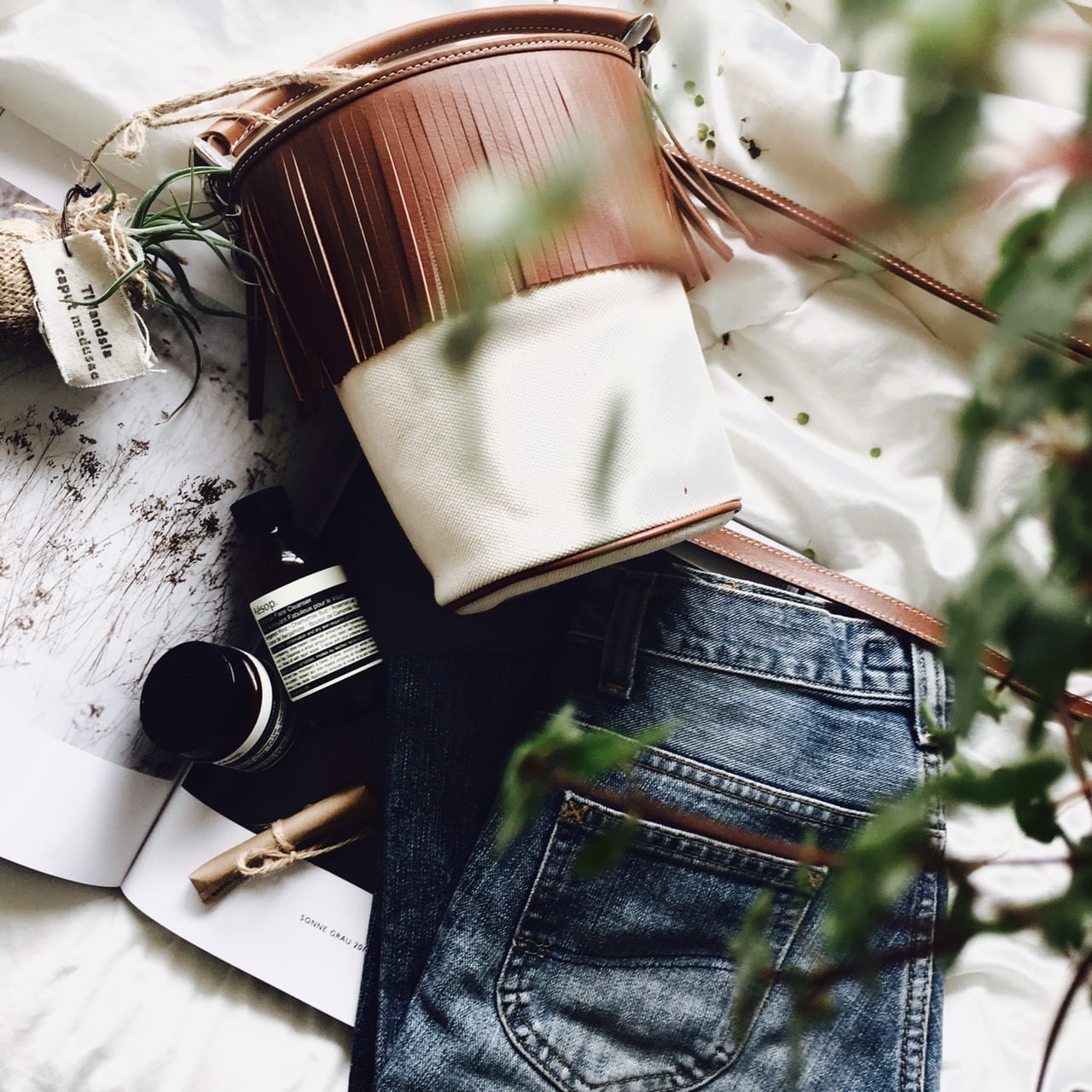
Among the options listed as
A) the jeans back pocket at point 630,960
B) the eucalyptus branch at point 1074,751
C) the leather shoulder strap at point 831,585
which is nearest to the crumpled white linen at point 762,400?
the leather shoulder strap at point 831,585

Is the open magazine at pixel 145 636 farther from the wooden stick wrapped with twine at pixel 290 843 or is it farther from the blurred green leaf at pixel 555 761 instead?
the blurred green leaf at pixel 555 761

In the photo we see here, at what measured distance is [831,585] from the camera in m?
0.59

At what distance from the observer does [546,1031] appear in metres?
0.57

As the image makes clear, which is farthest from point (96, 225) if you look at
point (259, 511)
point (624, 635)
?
point (624, 635)

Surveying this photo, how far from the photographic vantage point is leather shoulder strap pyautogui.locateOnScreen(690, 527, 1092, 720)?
1.88 feet

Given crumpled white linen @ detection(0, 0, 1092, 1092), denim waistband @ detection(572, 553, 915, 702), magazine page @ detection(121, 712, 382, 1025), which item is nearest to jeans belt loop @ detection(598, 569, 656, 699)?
denim waistband @ detection(572, 553, 915, 702)

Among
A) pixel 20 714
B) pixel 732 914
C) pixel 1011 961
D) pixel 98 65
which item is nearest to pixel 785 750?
pixel 732 914

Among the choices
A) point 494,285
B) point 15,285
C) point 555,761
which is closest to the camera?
point 555,761

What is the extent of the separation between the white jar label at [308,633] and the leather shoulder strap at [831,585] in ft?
0.80

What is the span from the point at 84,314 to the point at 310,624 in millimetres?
232

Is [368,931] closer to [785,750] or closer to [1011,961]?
[785,750]

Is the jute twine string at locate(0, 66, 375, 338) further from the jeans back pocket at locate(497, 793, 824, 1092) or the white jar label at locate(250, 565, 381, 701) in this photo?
the jeans back pocket at locate(497, 793, 824, 1092)

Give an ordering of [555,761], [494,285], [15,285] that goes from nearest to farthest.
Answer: [555,761], [494,285], [15,285]

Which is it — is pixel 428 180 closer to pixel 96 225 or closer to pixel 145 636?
pixel 96 225
